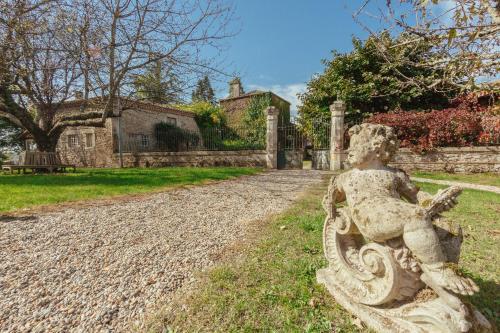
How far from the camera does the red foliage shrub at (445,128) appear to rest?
11.1m

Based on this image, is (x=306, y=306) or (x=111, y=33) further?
(x=111, y=33)

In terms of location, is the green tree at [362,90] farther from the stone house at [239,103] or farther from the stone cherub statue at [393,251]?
the stone cherub statue at [393,251]

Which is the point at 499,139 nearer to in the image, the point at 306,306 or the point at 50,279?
the point at 306,306

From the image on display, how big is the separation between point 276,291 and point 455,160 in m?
12.4

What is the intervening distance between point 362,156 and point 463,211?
4.53m

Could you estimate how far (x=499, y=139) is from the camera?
10.7m

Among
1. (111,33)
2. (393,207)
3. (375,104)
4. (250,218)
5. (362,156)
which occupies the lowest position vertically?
(250,218)

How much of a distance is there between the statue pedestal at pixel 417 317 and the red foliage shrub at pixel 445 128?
1183cm

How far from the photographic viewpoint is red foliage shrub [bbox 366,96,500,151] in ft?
36.3

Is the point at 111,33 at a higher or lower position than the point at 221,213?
higher

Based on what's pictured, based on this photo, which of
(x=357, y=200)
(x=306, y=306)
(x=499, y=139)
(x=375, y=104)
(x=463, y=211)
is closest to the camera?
(x=357, y=200)

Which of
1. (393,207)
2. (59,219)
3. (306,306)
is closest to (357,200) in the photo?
(393,207)

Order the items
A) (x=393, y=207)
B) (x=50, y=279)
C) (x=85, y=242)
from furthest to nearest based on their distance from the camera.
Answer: (x=85, y=242) < (x=50, y=279) < (x=393, y=207)

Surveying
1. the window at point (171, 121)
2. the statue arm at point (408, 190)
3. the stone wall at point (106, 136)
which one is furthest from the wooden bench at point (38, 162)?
the statue arm at point (408, 190)
